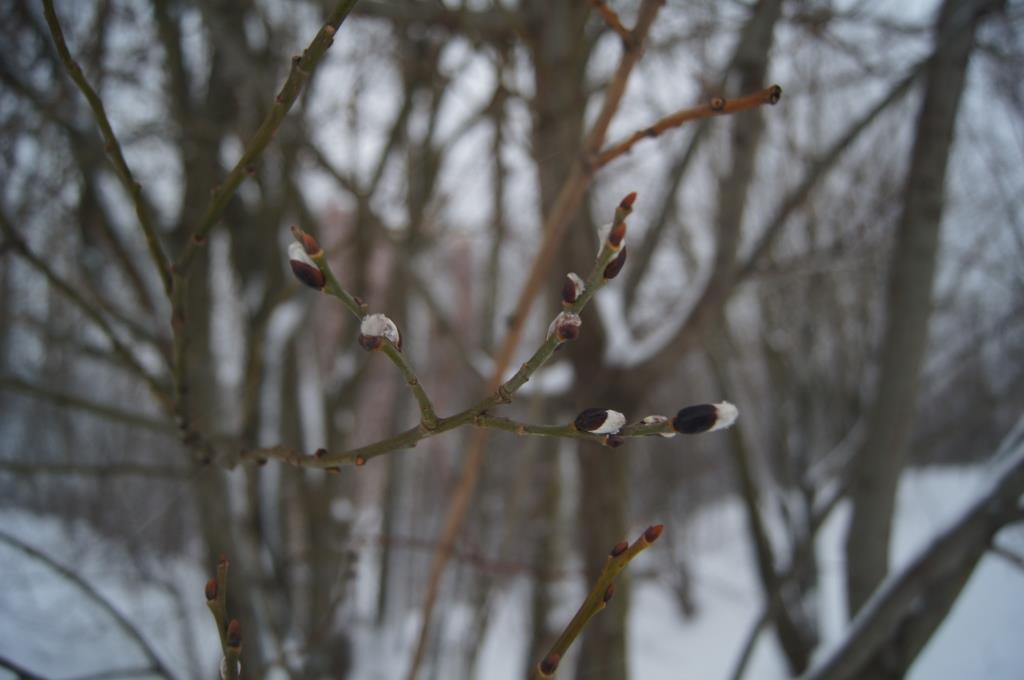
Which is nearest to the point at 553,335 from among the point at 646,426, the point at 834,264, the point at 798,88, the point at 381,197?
the point at 646,426

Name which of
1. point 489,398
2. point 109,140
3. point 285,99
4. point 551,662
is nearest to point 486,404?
point 489,398

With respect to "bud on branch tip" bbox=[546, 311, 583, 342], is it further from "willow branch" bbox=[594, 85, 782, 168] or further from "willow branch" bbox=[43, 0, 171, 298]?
"willow branch" bbox=[43, 0, 171, 298]

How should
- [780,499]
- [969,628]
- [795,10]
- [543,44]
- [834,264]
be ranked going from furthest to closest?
[780,499] → [795,10] → [834,264] → [969,628] → [543,44]

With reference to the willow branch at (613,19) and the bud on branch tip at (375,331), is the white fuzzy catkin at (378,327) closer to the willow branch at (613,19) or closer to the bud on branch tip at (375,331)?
the bud on branch tip at (375,331)

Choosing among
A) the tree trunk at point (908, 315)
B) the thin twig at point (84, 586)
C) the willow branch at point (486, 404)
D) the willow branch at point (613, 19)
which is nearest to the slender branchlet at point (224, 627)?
the willow branch at point (486, 404)

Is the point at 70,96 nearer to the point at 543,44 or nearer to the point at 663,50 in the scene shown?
the point at 543,44

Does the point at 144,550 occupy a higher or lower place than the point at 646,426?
higher
